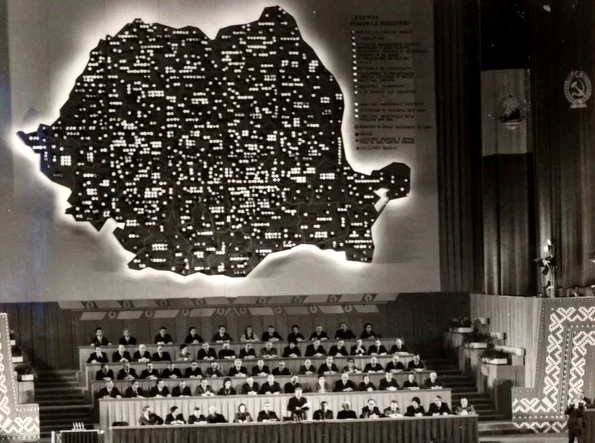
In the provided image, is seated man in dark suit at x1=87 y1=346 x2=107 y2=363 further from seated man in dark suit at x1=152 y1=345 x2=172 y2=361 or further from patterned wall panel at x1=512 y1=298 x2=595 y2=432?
patterned wall panel at x1=512 y1=298 x2=595 y2=432

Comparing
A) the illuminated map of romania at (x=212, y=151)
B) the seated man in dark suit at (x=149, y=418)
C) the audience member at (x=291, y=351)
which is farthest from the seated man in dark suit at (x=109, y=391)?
the illuminated map of romania at (x=212, y=151)

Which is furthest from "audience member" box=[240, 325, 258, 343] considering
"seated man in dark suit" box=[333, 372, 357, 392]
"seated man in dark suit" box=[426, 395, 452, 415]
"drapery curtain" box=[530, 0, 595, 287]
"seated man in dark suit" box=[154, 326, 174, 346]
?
"drapery curtain" box=[530, 0, 595, 287]

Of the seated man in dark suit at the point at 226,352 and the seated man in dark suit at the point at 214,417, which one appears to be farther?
the seated man in dark suit at the point at 226,352

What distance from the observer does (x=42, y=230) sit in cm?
1808

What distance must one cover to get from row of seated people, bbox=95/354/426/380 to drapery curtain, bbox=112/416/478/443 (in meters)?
2.09

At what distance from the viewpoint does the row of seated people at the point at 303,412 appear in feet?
47.0

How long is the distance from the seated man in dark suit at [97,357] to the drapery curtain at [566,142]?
6.55 meters

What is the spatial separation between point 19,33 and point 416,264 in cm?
700

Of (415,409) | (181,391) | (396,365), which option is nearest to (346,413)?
(415,409)

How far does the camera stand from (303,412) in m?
14.4

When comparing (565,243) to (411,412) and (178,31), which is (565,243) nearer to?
(411,412)

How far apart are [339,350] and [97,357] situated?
3385 millimetres

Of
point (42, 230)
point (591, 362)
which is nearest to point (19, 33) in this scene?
point (42, 230)

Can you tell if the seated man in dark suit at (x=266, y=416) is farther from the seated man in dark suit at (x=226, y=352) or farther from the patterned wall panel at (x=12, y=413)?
the patterned wall panel at (x=12, y=413)
